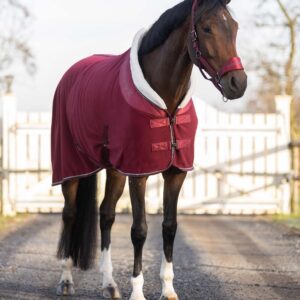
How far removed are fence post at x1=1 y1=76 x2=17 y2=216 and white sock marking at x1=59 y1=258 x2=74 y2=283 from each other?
7046mm

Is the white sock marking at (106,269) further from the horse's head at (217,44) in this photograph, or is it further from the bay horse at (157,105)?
the horse's head at (217,44)

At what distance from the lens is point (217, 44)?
15.1ft

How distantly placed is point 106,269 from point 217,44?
206cm

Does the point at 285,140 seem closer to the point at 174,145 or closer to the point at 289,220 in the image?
the point at 289,220

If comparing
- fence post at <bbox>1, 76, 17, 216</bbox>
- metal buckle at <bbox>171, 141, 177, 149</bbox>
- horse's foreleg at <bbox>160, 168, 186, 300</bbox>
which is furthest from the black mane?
fence post at <bbox>1, 76, 17, 216</bbox>

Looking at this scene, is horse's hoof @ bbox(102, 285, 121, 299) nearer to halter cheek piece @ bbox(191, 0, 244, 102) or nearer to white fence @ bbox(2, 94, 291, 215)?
halter cheek piece @ bbox(191, 0, 244, 102)

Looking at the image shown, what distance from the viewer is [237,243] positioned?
29.6ft

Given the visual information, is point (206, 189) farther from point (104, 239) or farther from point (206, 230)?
point (104, 239)

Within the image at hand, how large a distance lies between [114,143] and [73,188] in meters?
1.12

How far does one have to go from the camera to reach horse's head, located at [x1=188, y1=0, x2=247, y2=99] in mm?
4465

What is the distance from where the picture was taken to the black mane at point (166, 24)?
4867 millimetres

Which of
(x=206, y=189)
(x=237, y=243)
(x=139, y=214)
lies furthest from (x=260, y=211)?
(x=139, y=214)

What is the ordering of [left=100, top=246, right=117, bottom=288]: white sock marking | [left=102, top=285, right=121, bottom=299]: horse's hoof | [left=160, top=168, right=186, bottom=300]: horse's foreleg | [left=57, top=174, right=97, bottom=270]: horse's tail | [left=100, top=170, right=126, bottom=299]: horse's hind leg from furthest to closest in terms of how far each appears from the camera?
[left=57, top=174, right=97, bottom=270]: horse's tail < [left=100, top=170, right=126, bottom=299]: horse's hind leg < [left=100, top=246, right=117, bottom=288]: white sock marking < [left=102, top=285, right=121, bottom=299]: horse's hoof < [left=160, top=168, right=186, bottom=300]: horse's foreleg

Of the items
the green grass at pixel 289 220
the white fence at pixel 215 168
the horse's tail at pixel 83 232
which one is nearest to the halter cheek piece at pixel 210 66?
the horse's tail at pixel 83 232
